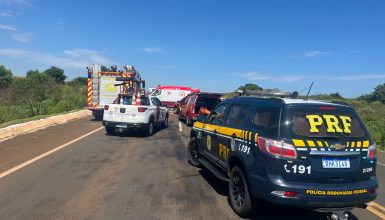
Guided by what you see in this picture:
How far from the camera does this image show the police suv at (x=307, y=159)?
192 inches

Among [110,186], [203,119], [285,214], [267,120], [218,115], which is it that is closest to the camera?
[267,120]

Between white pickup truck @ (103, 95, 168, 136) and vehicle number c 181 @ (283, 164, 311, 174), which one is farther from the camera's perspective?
white pickup truck @ (103, 95, 168, 136)

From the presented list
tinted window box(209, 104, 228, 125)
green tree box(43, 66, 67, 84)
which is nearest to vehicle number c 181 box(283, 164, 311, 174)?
tinted window box(209, 104, 228, 125)

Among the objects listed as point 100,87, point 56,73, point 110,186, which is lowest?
point 110,186

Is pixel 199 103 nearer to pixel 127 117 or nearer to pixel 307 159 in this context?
pixel 127 117

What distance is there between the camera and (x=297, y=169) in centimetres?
489

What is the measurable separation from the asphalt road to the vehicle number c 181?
1093 millimetres

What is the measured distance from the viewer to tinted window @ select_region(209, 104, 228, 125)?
23.6 feet

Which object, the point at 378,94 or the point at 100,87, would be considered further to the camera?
the point at 378,94

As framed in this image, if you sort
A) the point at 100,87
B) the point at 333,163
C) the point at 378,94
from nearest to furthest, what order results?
the point at 333,163 < the point at 100,87 < the point at 378,94

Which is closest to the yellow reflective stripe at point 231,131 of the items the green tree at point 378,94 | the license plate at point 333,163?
the license plate at point 333,163

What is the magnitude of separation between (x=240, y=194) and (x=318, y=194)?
1.32 m

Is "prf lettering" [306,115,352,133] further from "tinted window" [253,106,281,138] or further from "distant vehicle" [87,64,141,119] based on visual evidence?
"distant vehicle" [87,64,141,119]

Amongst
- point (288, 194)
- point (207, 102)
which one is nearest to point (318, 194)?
point (288, 194)
